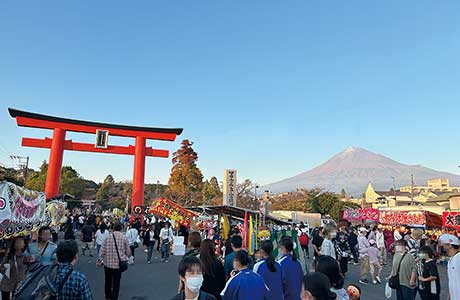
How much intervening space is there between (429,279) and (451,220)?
47.4 ft

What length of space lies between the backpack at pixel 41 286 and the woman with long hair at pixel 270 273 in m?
2.24

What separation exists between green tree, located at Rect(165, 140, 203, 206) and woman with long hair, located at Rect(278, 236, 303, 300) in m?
30.2

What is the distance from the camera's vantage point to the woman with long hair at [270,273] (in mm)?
3932

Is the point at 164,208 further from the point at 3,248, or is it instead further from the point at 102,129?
the point at 102,129

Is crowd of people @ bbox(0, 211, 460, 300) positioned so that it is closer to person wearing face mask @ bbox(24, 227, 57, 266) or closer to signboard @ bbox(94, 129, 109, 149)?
person wearing face mask @ bbox(24, 227, 57, 266)

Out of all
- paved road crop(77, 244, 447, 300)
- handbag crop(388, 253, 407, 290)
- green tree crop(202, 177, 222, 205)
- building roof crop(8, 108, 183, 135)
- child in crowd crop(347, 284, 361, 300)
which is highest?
building roof crop(8, 108, 183, 135)

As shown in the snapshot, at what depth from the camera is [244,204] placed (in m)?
43.7

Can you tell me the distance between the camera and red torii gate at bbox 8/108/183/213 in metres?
23.6

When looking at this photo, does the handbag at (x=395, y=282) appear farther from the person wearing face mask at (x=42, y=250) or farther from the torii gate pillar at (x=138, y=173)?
the torii gate pillar at (x=138, y=173)

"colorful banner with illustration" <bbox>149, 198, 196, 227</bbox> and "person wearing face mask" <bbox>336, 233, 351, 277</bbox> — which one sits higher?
"colorful banner with illustration" <bbox>149, 198, 196, 227</bbox>

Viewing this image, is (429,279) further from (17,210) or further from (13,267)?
(17,210)

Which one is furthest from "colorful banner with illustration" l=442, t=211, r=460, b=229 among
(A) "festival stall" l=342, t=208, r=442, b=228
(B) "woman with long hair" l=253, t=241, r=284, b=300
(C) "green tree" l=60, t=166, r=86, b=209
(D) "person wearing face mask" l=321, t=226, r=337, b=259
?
(C) "green tree" l=60, t=166, r=86, b=209

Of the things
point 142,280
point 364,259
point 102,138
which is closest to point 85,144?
point 102,138

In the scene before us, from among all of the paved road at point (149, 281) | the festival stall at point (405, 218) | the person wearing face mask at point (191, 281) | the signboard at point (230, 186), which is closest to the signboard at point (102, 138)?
the signboard at point (230, 186)
